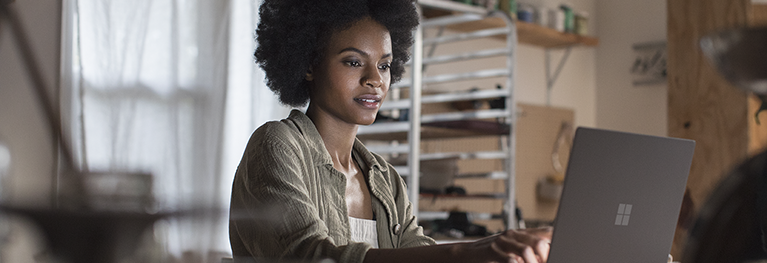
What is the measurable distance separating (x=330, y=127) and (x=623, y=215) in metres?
0.46

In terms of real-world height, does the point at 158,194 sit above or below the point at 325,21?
below

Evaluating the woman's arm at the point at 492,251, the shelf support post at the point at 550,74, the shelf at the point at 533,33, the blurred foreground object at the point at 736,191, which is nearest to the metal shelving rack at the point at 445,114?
the shelf at the point at 533,33

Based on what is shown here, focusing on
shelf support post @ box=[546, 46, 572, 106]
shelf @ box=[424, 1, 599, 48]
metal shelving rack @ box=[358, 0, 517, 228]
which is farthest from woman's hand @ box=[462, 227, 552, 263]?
shelf support post @ box=[546, 46, 572, 106]

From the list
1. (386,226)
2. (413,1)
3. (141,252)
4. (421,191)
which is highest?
(413,1)

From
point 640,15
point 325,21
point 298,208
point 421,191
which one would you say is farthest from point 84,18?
point 640,15

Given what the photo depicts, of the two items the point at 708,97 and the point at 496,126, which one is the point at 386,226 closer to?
the point at 708,97

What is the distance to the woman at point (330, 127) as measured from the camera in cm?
83

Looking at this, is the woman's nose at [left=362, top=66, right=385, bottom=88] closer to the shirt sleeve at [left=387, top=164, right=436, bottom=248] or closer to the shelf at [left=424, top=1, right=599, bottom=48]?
the shirt sleeve at [left=387, top=164, right=436, bottom=248]

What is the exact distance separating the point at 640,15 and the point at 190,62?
4.20 meters

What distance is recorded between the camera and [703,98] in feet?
6.15

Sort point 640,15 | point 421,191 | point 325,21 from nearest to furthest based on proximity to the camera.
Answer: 1. point 325,21
2. point 421,191
3. point 640,15

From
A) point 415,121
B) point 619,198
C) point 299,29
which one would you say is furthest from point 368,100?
point 415,121

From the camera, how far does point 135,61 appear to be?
0.41m

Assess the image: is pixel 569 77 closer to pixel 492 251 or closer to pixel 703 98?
pixel 703 98
